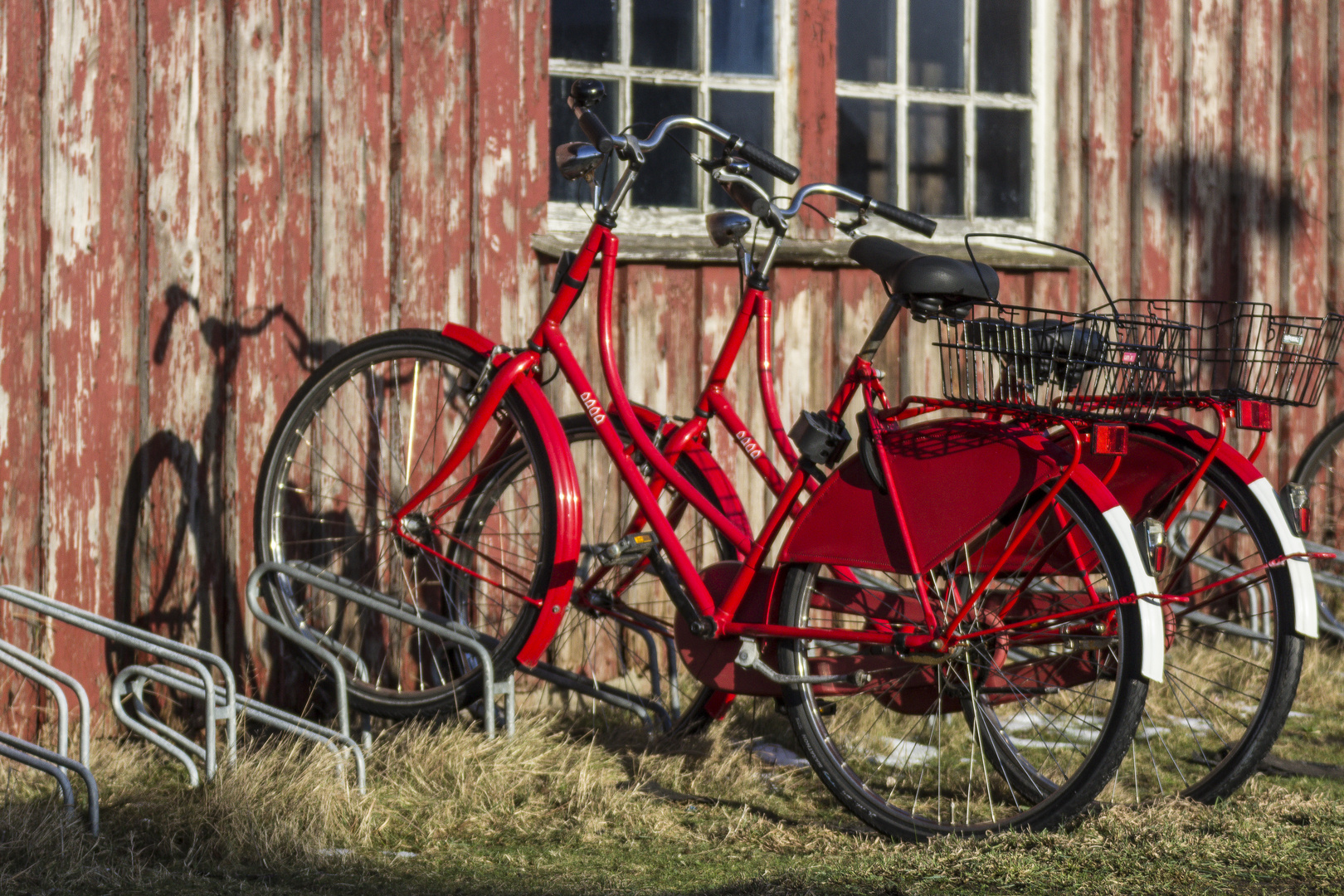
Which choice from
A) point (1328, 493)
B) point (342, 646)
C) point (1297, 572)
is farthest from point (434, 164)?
point (1328, 493)

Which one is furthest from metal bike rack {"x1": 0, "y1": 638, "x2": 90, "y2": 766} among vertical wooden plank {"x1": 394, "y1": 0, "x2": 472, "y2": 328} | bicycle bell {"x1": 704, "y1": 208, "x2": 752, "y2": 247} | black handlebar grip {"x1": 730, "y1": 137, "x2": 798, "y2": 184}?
black handlebar grip {"x1": 730, "y1": 137, "x2": 798, "y2": 184}

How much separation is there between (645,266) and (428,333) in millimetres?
926

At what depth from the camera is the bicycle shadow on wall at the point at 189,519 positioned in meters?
3.42

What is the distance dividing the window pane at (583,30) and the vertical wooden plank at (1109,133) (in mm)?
1622

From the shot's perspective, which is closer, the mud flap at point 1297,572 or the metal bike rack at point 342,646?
the mud flap at point 1297,572

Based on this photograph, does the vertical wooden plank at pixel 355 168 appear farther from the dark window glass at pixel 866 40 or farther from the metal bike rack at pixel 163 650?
the dark window glass at pixel 866 40

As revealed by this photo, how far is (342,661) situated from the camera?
3508mm

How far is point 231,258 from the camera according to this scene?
347 cm

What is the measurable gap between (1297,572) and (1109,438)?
50 centimetres

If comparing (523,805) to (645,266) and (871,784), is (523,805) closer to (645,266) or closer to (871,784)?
(871,784)

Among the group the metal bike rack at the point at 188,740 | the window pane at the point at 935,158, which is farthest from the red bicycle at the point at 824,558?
the window pane at the point at 935,158

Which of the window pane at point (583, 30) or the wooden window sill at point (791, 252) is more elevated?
the window pane at point (583, 30)

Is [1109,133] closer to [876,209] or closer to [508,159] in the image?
[876,209]

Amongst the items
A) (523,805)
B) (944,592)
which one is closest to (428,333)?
(523,805)
